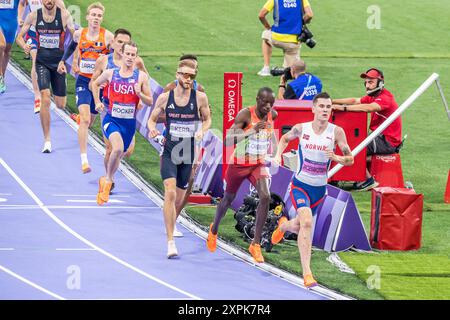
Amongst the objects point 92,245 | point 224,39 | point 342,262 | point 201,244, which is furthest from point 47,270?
point 224,39

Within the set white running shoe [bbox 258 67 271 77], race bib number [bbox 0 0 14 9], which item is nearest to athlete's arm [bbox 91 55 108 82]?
race bib number [bbox 0 0 14 9]

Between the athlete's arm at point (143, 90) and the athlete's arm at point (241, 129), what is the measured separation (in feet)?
6.19

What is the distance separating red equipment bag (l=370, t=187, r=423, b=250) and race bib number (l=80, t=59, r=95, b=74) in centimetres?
536

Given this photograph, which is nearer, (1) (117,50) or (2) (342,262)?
(2) (342,262)

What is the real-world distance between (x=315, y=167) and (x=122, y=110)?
3728 mm

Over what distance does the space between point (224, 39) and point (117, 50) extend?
38.7ft

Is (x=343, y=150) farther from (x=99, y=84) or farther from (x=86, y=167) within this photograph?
(x=86, y=167)

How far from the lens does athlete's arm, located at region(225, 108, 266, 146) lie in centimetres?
1756

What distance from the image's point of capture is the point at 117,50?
65.8 feet

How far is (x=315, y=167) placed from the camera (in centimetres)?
1688

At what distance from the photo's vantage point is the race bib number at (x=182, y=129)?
58.5 feet

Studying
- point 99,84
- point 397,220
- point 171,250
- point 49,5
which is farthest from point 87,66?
point 397,220
